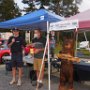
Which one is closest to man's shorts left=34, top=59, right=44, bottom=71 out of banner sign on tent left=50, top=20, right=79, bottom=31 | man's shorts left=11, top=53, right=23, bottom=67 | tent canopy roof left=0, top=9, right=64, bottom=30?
man's shorts left=11, top=53, right=23, bottom=67

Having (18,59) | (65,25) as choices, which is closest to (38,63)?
(18,59)

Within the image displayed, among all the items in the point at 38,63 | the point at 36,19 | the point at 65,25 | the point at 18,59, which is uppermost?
the point at 36,19

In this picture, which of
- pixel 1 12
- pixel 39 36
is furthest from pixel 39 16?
pixel 1 12

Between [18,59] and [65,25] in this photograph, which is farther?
[18,59]

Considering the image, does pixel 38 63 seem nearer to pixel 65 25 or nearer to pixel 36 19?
pixel 36 19

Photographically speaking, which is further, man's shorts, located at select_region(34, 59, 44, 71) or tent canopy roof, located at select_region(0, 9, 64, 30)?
tent canopy roof, located at select_region(0, 9, 64, 30)

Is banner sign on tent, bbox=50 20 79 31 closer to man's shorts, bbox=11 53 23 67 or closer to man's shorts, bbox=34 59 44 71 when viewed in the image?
man's shorts, bbox=34 59 44 71

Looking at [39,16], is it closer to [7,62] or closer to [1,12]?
[7,62]

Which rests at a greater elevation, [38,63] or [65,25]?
[65,25]

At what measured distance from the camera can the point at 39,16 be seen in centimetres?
1110

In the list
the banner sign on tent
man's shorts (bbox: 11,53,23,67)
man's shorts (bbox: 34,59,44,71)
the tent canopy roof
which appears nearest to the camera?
the banner sign on tent

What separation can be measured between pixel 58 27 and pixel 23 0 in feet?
159

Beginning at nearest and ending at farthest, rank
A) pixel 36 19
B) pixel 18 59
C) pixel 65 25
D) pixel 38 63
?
pixel 65 25
pixel 38 63
pixel 18 59
pixel 36 19

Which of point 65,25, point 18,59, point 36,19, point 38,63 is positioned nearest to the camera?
point 65,25
